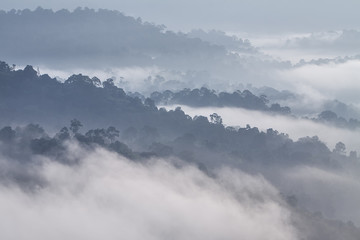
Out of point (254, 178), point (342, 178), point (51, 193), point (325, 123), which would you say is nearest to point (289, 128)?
point (325, 123)

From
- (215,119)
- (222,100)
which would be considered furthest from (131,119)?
(222,100)

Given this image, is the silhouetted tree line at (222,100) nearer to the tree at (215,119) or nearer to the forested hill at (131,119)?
the forested hill at (131,119)

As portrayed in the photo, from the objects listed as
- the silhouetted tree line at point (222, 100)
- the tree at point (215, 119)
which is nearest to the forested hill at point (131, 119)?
the tree at point (215, 119)

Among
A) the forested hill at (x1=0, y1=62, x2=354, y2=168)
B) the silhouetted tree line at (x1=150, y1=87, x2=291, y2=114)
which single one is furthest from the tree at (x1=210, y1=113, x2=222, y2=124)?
the silhouetted tree line at (x1=150, y1=87, x2=291, y2=114)

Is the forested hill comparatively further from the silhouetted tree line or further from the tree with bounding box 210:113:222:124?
the silhouetted tree line

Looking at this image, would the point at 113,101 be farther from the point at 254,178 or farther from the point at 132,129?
the point at 254,178

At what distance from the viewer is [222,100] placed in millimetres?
165375

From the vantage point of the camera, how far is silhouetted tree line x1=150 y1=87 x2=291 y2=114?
16550 centimetres

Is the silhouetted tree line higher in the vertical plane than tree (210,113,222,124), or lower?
higher

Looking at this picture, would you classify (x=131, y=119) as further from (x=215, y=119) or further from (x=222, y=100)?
(x=222, y=100)

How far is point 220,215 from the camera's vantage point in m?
87.9

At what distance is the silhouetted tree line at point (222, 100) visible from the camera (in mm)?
165500

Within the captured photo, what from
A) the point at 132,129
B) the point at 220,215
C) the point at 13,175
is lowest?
the point at 220,215

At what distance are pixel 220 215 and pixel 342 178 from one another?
36.9 metres
